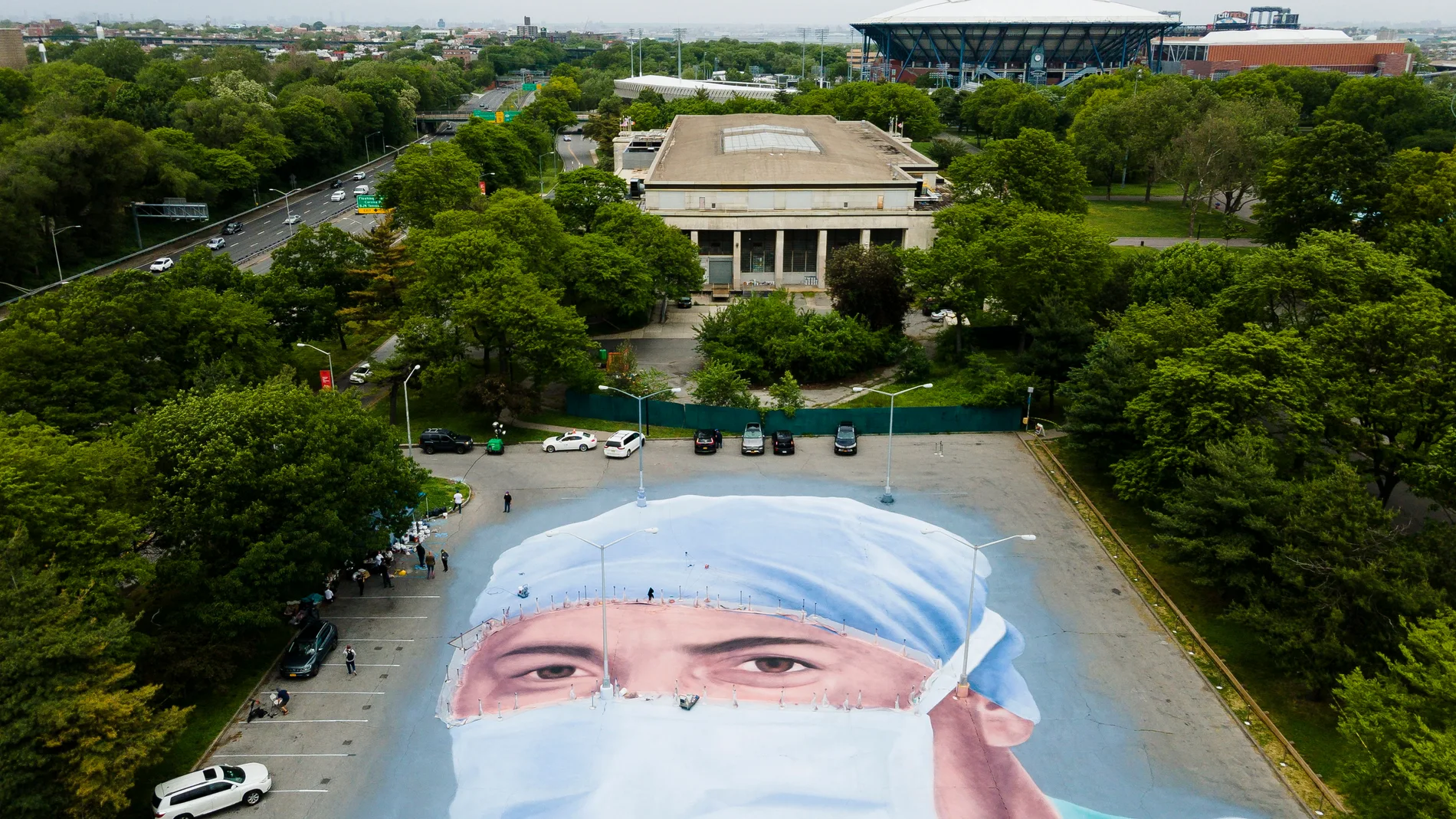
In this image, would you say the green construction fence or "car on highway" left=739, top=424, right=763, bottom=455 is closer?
"car on highway" left=739, top=424, right=763, bottom=455

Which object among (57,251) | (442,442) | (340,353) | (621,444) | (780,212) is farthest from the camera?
(57,251)

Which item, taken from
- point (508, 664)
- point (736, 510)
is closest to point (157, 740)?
point (508, 664)

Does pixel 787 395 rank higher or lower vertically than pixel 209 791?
higher

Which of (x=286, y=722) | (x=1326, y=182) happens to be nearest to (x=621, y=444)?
(x=286, y=722)

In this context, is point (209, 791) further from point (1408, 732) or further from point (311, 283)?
point (311, 283)

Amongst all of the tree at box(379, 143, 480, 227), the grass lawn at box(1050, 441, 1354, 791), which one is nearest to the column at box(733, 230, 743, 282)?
the tree at box(379, 143, 480, 227)

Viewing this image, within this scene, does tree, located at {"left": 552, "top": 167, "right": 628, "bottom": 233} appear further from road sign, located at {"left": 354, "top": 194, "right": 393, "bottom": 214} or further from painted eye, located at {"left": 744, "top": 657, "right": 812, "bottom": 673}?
painted eye, located at {"left": 744, "top": 657, "right": 812, "bottom": 673}
